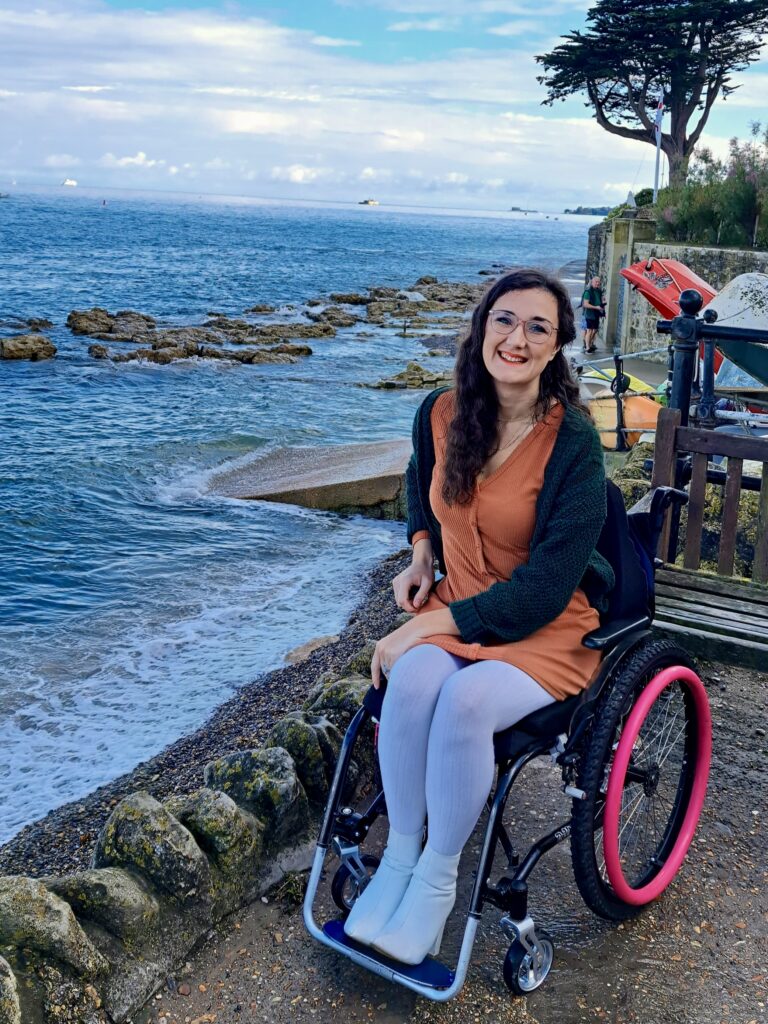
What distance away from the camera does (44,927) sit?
7.66 feet

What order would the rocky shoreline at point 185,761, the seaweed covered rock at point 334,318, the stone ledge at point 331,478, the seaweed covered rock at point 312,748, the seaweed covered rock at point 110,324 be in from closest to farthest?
the seaweed covered rock at point 312,748
the rocky shoreline at point 185,761
the stone ledge at point 331,478
the seaweed covered rock at point 110,324
the seaweed covered rock at point 334,318

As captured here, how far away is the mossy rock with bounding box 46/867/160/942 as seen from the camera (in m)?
2.53

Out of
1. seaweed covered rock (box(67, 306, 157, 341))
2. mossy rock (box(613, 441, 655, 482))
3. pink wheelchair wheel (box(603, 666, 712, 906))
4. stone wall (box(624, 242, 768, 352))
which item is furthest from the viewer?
seaweed covered rock (box(67, 306, 157, 341))

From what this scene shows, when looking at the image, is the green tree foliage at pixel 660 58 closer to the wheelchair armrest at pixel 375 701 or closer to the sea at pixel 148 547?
the sea at pixel 148 547

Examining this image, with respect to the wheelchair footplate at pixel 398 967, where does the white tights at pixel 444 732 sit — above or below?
above

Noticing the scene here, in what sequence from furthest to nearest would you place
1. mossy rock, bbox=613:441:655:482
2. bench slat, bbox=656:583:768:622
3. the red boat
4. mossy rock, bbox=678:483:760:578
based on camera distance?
the red boat, mossy rock, bbox=613:441:655:482, mossy rock, bbox=678:483:760:578, bench slat, bbox=656:583:768:622

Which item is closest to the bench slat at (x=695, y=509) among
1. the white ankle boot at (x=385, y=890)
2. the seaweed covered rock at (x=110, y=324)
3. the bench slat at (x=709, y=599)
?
the bench slat at (x=709, y=599)

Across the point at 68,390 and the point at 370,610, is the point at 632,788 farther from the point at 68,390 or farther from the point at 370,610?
the point at 68,390

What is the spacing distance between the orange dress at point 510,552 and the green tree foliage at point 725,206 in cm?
1705

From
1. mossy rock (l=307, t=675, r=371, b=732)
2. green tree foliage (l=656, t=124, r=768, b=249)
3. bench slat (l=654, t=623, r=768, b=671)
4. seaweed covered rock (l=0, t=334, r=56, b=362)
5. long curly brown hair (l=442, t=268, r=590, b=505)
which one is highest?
green tree foliage (l=656, t=124, r=768, b=249)

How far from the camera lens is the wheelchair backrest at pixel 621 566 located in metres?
2.79

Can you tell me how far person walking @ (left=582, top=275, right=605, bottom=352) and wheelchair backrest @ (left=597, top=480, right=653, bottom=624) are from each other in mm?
19544

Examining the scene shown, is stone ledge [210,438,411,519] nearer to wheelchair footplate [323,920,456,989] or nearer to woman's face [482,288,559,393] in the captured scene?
woman's face [482,288,559,393]

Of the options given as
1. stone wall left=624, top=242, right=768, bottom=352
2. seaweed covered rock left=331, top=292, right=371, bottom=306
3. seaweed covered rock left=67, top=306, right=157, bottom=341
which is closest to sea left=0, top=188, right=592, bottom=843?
seaweed covered rock left=67, top=306, right=157, bottom=341
